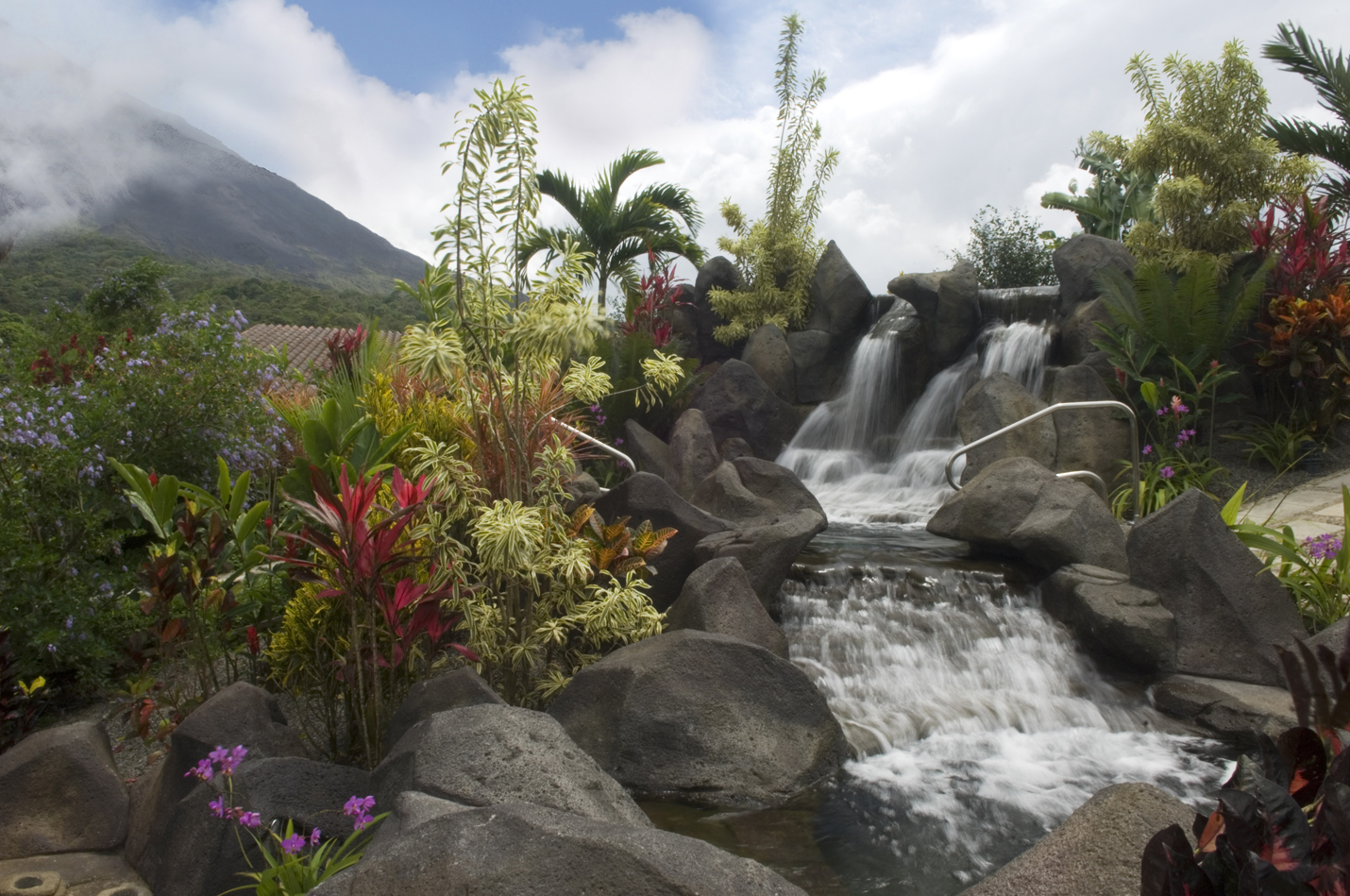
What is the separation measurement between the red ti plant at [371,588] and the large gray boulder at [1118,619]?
3738 millimetres

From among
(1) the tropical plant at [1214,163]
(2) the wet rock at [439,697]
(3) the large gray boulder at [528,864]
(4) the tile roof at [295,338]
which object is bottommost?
(2) the wet rock at [439,697]

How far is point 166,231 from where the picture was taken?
85062mm

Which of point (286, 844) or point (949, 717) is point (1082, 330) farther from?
point (286, 844)

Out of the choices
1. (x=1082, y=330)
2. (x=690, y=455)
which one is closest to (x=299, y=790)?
(x=690, y=455)

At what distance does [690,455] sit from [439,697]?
5659mm

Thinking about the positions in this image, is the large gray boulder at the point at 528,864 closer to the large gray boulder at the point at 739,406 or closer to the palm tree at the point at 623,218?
the large gray boulder at the point at 739,406

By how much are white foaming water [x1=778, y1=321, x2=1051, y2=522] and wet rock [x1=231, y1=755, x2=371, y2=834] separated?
21.6 ft

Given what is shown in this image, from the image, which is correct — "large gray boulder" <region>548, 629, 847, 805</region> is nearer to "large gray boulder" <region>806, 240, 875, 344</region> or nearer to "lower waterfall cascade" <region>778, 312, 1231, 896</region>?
"lower waterfall cascade" <region>778, 312, 1231, 896</region>

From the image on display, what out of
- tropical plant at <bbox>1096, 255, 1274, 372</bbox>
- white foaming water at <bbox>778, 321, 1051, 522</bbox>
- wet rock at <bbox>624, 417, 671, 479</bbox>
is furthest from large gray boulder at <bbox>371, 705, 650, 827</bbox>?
tropical plant at <bbox>1096, 255, 1274, 372</bbox>

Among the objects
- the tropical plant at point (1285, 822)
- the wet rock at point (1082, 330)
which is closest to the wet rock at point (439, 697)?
the tropical plant at point (1285, 822)

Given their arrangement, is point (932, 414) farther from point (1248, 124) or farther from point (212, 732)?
point (212, 732)

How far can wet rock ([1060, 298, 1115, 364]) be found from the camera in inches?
392

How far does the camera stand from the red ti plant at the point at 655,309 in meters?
11.5

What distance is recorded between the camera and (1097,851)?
6.53ft
